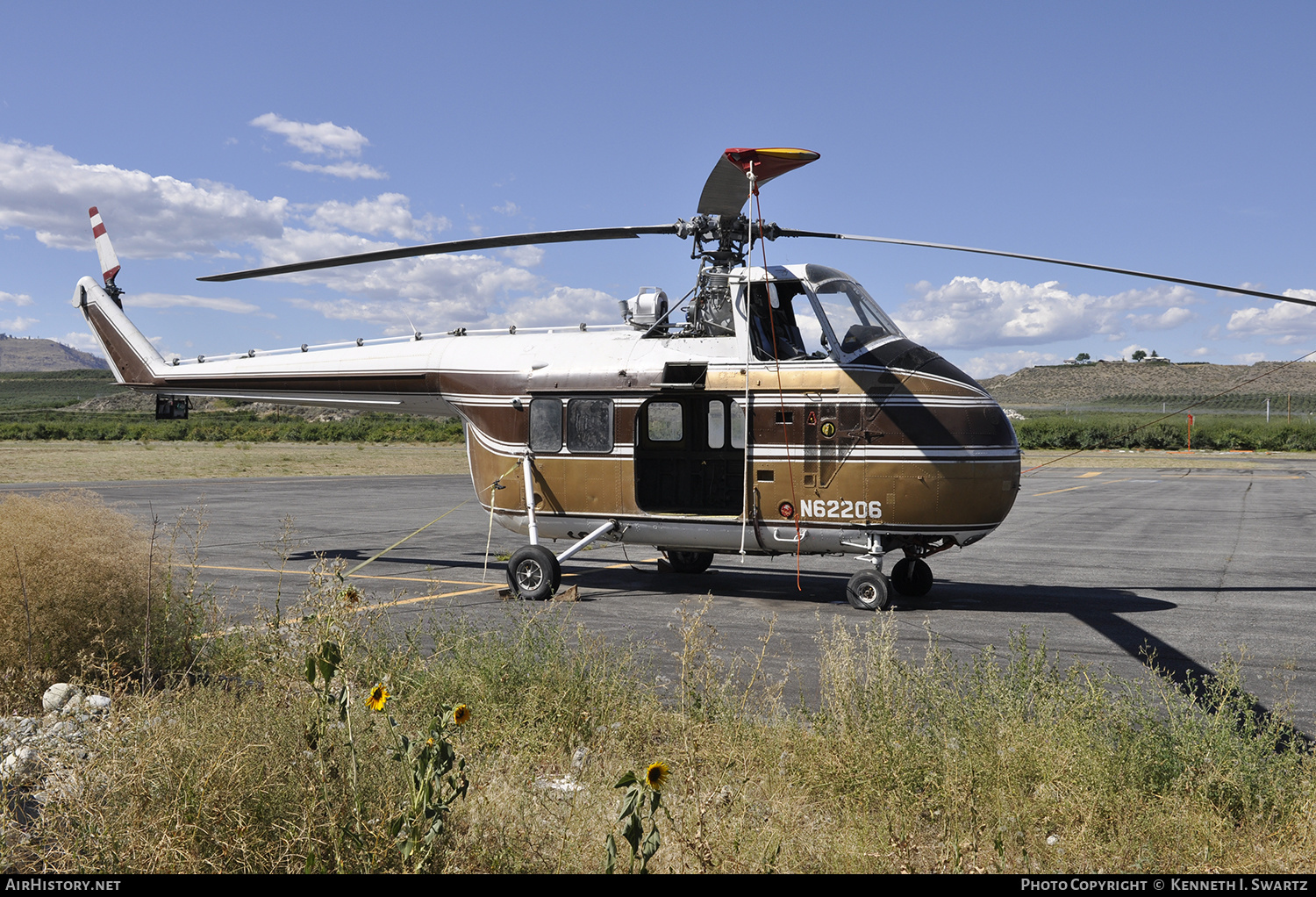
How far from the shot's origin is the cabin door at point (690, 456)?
11.5m

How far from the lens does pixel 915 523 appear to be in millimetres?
9922

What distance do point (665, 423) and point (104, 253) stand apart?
10.9 m

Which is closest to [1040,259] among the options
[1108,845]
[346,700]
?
[1108,845]

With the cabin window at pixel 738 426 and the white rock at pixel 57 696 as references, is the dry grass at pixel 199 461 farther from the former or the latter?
the white rock at pixel 57 696

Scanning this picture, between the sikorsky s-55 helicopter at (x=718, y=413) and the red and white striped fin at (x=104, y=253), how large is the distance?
4396mm

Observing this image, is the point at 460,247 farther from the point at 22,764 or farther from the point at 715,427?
the point at 22,764

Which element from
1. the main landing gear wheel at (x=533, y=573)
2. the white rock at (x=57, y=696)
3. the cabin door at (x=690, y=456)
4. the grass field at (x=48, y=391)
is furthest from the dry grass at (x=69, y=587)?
the grass field at (x=48, y=391)

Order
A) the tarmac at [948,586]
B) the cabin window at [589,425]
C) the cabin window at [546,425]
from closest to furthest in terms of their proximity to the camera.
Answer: the tarmac at [948,586]
the cabin window at [589,425]
the cabin window at [546,425]

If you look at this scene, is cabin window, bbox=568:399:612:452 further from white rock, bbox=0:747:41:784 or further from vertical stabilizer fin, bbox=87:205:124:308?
vertical stabilizer fin, bbox=87:205:124:308

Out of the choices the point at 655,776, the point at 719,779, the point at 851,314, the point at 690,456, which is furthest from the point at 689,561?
the point at 655,776

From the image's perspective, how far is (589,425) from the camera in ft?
37.1

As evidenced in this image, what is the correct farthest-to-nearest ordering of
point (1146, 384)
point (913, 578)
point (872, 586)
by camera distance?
1. point (1146, 384)
2. point (913, 578)
3. point (872, 586)

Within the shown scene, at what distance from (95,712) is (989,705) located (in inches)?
200

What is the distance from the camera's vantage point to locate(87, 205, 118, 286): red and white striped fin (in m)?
15.0
